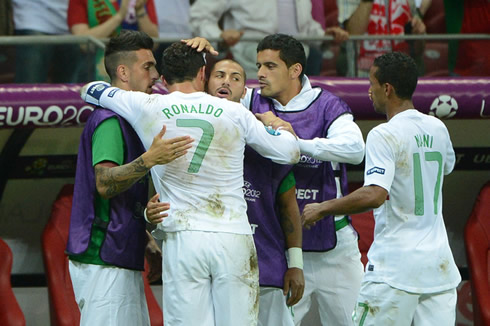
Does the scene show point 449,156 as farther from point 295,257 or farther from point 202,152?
point 202,152

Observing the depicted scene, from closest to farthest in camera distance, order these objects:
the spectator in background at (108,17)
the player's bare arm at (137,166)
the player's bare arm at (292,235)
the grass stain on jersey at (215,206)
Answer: the player's bare arm at (137,166) → the grass stain on jersey at (215,206) → the player's bare arm at (292,235) → the spectator in background at (108,17)

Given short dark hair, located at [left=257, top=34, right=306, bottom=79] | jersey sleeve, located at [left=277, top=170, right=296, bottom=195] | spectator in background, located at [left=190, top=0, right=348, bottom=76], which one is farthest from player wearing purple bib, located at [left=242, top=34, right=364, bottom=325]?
spectator in background, located at [left=190, top=0, right=348, bottom=76]

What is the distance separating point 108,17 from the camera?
269 inches

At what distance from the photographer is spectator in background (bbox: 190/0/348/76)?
6816mm

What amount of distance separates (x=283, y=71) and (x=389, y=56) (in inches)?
25.4

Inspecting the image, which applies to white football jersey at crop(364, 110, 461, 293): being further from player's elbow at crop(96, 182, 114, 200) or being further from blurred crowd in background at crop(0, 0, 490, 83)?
blurred crowd in background at crop(0, 0, 490, 83)

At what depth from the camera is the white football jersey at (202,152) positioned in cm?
421

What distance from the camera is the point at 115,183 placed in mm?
4258

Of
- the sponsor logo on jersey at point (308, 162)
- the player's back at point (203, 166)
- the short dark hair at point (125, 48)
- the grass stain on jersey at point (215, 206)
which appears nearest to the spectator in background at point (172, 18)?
the sponsor logo on jersey at point (308, 162)

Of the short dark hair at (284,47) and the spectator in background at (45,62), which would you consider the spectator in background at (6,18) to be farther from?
the short dark hair at (284,47)

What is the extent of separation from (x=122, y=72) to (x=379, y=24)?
3566 mm

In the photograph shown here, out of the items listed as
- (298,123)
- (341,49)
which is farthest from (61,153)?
(298,123)

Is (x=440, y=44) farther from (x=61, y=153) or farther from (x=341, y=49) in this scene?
(x=61, y=153)

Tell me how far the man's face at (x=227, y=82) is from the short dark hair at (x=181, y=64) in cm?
66
